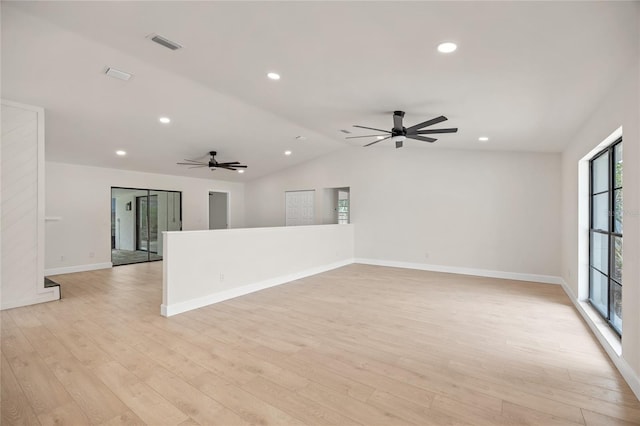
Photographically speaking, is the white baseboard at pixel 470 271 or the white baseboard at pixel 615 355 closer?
the white baseboard at pixel 615 355

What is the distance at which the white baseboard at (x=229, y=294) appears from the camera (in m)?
4.02

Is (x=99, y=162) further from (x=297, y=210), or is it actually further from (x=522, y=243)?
(x=522, y=243)

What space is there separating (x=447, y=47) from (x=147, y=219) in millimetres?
8968

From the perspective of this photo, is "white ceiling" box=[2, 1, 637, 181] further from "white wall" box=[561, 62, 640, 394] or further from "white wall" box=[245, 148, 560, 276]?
"white wall" box=[245, 148, 560, 276]

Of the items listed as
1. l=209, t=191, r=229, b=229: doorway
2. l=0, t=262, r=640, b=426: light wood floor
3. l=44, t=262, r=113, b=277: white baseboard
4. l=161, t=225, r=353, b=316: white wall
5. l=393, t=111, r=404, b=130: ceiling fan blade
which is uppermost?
l=393, t=111, r=404, b=130: ceiling fan blade

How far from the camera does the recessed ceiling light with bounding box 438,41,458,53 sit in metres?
2.47

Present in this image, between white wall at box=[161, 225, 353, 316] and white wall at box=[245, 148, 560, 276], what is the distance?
5.99 feet

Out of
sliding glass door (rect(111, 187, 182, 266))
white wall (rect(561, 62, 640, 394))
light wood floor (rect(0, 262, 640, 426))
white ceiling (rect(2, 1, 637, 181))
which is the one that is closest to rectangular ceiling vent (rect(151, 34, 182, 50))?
white ceiling (rect(2, 1, 637, 181))

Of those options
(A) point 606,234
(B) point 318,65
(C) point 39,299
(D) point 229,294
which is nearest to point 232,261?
(D) point 229,294

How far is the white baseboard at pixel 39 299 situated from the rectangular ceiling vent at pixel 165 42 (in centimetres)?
411

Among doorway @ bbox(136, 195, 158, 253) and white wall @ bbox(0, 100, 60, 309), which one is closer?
white wall @ bbox(0, 100, 60, 309)

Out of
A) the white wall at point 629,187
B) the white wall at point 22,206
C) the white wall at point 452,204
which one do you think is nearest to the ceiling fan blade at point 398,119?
the white wall at point 629,187

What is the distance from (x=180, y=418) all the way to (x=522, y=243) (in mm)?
6666

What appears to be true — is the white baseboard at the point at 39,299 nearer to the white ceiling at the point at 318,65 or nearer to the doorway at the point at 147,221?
the white ceiling at the point at 318,65
